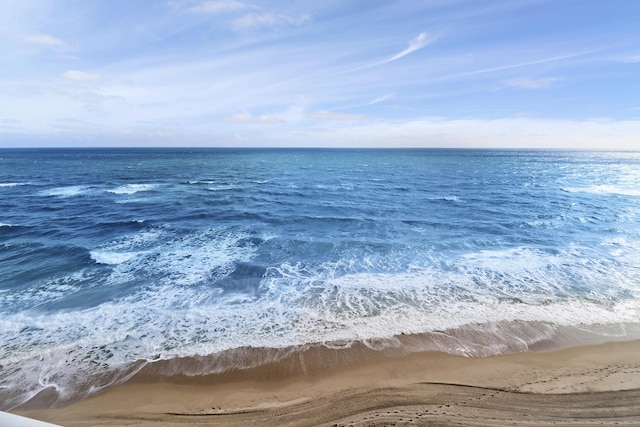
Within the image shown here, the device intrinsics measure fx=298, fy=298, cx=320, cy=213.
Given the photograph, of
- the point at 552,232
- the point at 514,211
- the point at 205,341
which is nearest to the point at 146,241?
the point at 205,341

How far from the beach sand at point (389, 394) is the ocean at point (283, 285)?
2.22ft

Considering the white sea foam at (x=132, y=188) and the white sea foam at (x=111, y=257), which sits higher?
the white sea foam at (x=132, y=188)

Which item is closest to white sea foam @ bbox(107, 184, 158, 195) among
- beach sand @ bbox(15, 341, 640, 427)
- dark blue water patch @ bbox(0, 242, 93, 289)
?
dark blue water patch @ bbox(0, 242, 93, 289)

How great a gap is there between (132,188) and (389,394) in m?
51.1

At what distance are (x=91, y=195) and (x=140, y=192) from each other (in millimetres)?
5814

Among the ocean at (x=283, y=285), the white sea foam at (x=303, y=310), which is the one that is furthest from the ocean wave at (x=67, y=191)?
the white sea foam at (x=303, y=310)

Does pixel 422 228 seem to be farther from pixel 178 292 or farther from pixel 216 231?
pixel 178 292

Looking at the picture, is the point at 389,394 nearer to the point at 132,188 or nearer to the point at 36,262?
the point at 36,262

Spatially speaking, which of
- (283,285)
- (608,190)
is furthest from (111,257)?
(608,190)

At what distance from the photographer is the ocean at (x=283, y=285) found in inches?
478

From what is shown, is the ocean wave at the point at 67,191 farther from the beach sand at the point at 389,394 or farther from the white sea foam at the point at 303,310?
the beach sand at the point at 389,394

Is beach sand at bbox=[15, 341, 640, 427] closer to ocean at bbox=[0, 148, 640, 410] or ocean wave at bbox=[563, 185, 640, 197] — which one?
ocean at bbox=[0, 148, 640, 410]

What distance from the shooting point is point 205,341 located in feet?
41.4

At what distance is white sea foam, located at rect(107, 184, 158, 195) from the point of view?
4444cm
